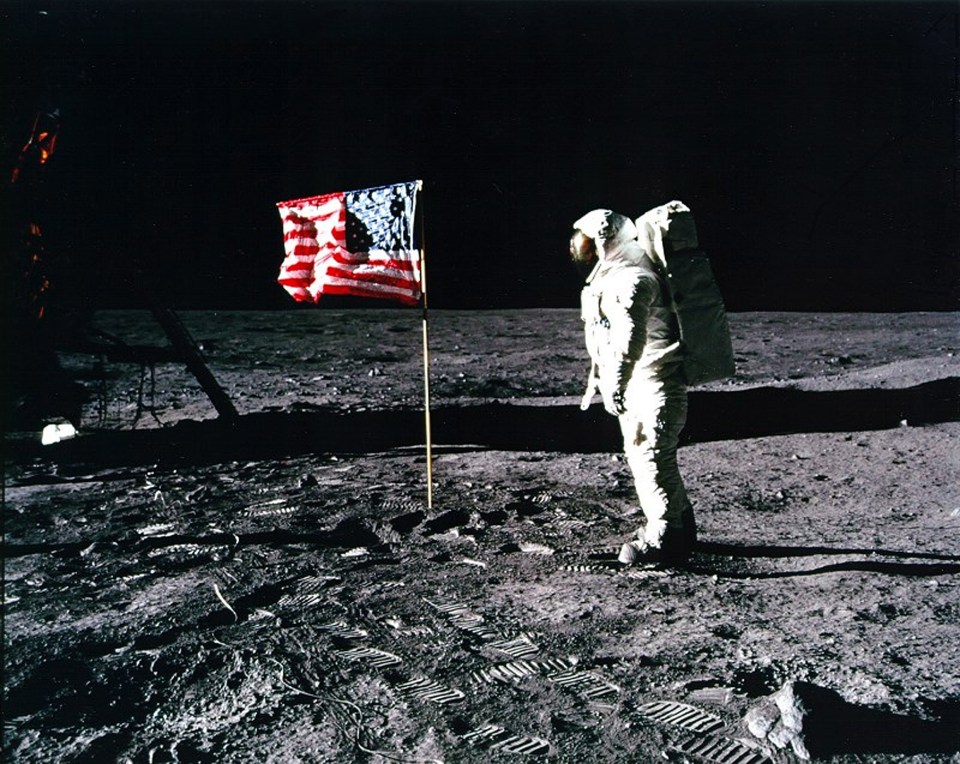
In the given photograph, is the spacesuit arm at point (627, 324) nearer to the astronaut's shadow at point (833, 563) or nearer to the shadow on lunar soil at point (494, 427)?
the astronaut's shadow at point (833, 563)

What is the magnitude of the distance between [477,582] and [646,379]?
1177mm

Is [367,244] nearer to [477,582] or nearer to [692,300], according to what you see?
[692,300]

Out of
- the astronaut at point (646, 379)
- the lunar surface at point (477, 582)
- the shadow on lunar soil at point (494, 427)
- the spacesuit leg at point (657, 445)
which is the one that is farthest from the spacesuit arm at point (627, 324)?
the shadow on lunar soil at point (494, 427)

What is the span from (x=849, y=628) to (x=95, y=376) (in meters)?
5.76

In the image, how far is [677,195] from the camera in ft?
30.5

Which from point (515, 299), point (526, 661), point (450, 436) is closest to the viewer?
point (526, 661)

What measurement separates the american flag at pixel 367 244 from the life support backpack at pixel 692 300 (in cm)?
137

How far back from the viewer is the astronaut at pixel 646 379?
3416 mm

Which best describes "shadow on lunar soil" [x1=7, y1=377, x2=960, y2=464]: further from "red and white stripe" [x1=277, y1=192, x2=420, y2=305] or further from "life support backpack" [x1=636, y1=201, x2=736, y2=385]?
"life support backpack" [x1=636, y1=201, x2=736, y2=385]

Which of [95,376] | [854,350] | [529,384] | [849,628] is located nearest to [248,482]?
[95,376]

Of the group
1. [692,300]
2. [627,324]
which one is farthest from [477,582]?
[692,300]

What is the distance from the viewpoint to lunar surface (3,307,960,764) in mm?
2367

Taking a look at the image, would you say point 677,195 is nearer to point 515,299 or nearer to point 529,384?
point 515,299

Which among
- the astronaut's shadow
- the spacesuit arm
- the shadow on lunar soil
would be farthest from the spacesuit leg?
the shadow on lunar soil
